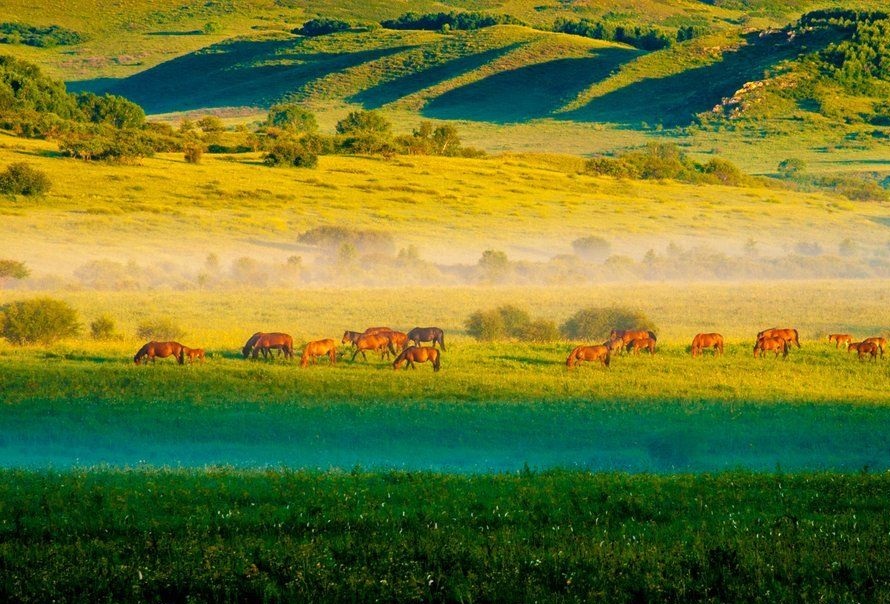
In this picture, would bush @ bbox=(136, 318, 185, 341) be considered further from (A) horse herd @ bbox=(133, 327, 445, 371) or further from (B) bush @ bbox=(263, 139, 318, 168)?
(B) bush @ bbox=(263, 139, 318, 168)

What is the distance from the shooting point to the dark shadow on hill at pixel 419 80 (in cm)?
14925

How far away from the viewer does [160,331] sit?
33.0 meters

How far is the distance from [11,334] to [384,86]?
12838 centimetres

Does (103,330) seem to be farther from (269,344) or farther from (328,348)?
(328,348)

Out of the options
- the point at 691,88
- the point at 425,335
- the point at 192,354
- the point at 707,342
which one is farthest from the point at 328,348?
the point at 691,88

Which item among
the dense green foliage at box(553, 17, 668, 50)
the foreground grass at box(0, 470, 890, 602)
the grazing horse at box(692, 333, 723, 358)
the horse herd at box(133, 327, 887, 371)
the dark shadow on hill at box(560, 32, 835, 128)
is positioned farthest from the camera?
the dense green foliage at box(553, 17, 668, 50)

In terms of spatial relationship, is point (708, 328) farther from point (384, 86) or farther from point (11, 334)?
point (384, 86)

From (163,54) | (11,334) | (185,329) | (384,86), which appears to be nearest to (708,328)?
(185,329)

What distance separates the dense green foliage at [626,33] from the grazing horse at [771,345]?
16018 centimetres

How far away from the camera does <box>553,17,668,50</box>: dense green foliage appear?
185500 mm

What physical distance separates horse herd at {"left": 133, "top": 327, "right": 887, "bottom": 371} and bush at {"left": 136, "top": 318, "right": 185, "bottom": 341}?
6763mm

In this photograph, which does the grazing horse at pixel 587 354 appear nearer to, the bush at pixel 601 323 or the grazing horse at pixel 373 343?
the grazing horse at pixel 373 343

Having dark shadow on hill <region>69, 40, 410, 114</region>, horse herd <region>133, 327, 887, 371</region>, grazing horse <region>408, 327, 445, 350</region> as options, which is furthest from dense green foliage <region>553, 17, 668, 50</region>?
grazing horse <region>408, 327, 445, 350</region>

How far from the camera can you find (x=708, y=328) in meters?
40.0
